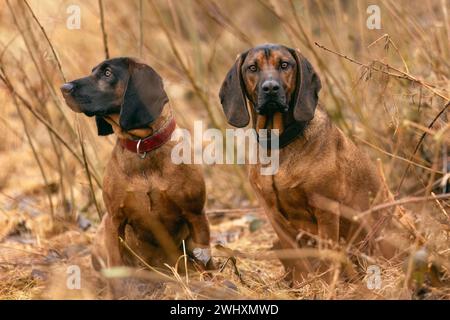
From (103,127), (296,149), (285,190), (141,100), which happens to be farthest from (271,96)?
(103,127)

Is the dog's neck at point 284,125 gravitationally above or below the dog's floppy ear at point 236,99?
below

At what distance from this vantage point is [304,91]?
5.72 metres

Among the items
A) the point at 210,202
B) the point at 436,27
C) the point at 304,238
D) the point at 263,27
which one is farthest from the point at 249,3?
the point at 304,238

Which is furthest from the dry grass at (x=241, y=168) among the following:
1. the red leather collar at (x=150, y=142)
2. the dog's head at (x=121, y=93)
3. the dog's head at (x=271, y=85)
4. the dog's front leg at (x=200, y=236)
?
the red leather collar at (x=150, y=142)

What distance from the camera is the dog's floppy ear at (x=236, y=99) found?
5.85m

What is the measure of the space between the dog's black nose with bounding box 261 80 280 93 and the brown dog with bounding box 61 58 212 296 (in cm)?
72

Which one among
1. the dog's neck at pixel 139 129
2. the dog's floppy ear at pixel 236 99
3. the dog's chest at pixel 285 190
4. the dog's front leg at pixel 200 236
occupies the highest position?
the dog's floppy ear at pixel 236 99

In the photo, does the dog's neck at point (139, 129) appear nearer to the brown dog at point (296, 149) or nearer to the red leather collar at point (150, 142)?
the red leather collar at point (150, 142)

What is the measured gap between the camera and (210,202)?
9.14 m

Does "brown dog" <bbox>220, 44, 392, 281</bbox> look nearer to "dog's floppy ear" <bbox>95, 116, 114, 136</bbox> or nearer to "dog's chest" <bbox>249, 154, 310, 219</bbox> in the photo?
"dog's chest" <bbox>249, 154, 310, 219</bbox>

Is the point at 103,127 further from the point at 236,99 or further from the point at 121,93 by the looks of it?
the point at 236,99

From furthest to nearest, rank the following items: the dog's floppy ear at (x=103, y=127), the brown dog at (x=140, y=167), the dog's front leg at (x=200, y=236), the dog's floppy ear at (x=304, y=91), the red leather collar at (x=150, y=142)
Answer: the dog's floppy ear at (x=103, y=127) < the dog's front leg at (x=200, y=236) < the red leather collar at (x=150, y=142) < the brown dog at (x=140, y=167) < the dog's floppy ear at (x=304, y=91)

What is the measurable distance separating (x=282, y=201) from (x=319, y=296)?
0.86 metres
